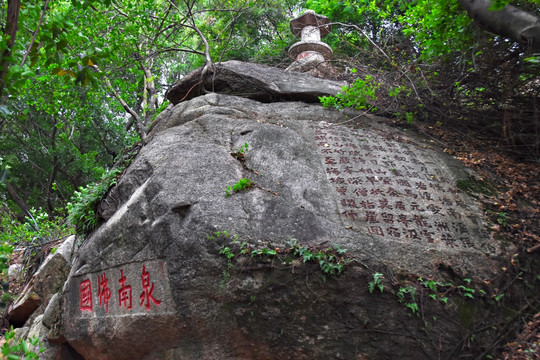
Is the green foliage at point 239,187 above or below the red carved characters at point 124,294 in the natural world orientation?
above

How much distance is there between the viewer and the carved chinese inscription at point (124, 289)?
2971 millimetres

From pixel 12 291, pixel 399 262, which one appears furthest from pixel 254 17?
pixel 399 262

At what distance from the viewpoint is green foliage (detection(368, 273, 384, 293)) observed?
9.05ft

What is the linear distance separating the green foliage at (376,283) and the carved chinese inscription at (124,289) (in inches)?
58.1

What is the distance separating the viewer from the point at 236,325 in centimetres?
276

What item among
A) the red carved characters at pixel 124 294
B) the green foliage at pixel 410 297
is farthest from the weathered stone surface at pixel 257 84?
the green foliage at pixel 410 297

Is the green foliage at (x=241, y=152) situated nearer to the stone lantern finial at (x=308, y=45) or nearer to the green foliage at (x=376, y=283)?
the green foliage at (x=376, y=283)

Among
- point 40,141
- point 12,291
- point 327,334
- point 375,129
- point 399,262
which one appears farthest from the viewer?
point 40,141

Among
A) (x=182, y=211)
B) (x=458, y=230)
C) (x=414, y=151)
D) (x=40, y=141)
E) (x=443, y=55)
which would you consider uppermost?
(x=40, y=141)

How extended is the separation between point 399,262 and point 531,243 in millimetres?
1201

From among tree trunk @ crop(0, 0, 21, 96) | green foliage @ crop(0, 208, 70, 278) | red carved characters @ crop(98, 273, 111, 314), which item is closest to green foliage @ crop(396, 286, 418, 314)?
red carved characters @ crop(98, 273, 111, 314)

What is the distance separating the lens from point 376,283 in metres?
2.78

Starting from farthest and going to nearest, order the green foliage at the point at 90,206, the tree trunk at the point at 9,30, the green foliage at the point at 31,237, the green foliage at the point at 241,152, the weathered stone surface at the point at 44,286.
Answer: the green foliage at the point at 31,237
the weathered stone surface at the point at 44,286
the green foliage at the point at 90,206
the green foliage at the point at 241,152
the tree trunk at the point at 9,30

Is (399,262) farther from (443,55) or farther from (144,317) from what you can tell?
(443,55)
